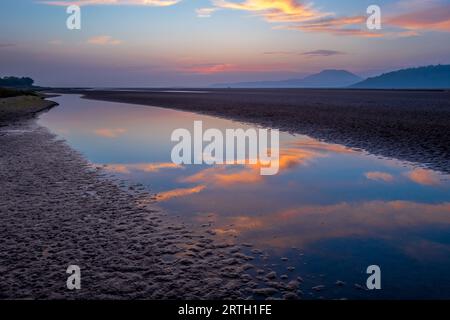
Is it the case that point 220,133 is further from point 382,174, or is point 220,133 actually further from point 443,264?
point 443,264

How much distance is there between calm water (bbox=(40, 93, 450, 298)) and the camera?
6544 millimetres

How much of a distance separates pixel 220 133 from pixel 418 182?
14917 mm

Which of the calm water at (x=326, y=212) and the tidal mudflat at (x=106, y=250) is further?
the calm water at (x=326, y=212)

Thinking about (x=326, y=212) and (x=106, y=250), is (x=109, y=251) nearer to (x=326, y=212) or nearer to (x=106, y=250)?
(x=106, y=250)

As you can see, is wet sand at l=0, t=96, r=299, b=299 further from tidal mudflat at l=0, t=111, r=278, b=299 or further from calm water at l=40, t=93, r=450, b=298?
calm water at l=40, t=93, r=450, b=298

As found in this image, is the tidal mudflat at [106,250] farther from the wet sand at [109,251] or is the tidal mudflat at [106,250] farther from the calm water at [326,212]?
the calm water at [326,212]

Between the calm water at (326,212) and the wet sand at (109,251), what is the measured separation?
0.68 meters

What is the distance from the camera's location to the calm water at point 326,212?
654cm

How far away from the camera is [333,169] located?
14.7 meters

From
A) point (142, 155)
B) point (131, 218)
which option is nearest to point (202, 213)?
point (131, 218)

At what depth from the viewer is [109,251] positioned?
7.40m

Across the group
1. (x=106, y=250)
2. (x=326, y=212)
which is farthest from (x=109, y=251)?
(x=326, y=212)

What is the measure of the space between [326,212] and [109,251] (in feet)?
18.3

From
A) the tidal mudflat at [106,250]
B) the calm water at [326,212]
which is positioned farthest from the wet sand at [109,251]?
the calm water at [326,212]
